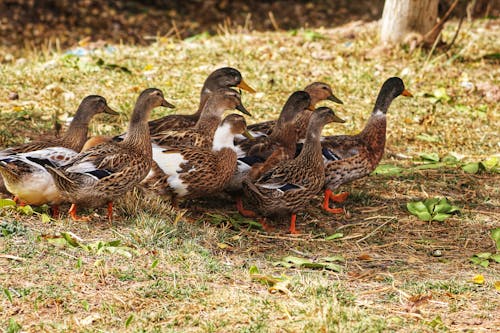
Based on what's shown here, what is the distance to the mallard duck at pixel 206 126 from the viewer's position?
7.07 meters

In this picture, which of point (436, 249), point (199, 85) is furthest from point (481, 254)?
point (199, 85)

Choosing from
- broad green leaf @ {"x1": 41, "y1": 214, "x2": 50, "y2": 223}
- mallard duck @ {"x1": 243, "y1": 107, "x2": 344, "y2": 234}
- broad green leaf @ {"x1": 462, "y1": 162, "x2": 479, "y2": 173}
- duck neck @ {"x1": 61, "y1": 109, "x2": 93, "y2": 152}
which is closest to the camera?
broad green leaf @ {"x1": 41, "y1": 214, "x2": 50, "y2": 223}

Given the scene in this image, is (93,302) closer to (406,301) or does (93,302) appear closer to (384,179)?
(406,301)

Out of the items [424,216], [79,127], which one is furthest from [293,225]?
[79,127]

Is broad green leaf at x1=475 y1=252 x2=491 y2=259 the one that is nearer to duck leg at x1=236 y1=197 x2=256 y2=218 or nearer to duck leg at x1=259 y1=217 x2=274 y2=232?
duck leg at x1=259 y1=217 x2=274 y2=232

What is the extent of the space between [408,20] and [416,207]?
13.6ft

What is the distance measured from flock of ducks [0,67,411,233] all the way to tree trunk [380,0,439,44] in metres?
2.78

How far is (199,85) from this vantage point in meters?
9.74

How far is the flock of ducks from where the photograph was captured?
6.01 meters

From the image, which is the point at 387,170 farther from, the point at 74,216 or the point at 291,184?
the point at 74,216

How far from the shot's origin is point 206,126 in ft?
23.8

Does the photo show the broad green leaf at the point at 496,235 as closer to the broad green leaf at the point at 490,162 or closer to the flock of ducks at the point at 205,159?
the flock of ducks at the point at 205,159

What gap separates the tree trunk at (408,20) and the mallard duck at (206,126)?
12.3ft

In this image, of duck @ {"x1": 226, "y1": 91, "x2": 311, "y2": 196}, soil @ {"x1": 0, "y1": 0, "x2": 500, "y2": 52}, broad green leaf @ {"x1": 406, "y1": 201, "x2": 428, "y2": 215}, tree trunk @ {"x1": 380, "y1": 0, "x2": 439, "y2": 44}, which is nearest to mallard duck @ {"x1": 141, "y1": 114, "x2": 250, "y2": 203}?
duck @ {"x1": 226, "y1": 91, "x2": 311, "y2": 196}
